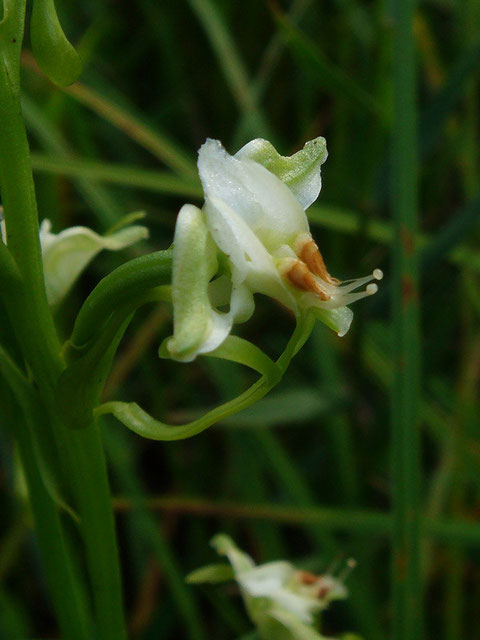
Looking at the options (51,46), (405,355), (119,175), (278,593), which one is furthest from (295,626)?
(119,175)

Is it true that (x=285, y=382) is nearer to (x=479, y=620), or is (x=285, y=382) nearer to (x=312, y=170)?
(x=479, y=620)

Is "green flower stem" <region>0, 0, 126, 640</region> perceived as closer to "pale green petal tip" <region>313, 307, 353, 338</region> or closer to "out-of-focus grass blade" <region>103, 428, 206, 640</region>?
"pale green petal tip" <region>313, 307, 353, 338</region>

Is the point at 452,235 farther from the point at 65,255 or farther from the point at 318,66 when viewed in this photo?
the point at 65,255

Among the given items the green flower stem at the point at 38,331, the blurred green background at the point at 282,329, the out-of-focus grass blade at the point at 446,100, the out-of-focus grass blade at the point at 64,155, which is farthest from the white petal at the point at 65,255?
the out-of-focus grass blade at the point at 446,100

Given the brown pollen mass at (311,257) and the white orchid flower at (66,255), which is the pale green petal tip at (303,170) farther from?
the white orchid flower at (66,255)

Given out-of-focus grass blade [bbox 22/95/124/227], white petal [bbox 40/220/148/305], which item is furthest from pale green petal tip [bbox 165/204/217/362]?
out-of-focus grass blade [bbox 22/95/124/227]

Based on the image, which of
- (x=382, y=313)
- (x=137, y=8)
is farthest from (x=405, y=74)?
(x=137, y=8)
